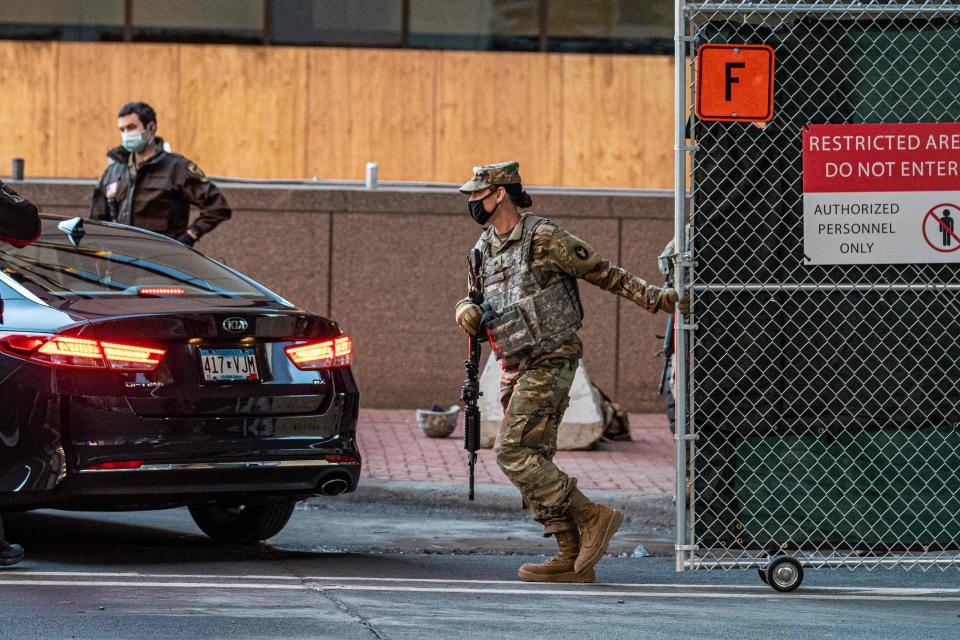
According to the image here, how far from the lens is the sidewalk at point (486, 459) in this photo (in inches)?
408

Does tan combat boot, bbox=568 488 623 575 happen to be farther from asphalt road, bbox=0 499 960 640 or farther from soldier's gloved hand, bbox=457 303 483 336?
soldier's gloved hand, bbox=457 303 483 336

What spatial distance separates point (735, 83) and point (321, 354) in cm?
217

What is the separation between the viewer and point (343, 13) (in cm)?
1530

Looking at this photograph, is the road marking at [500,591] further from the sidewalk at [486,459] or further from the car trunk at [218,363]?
the sidewalk at [486,459]

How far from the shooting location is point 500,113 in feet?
50.6

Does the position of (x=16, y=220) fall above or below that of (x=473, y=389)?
above

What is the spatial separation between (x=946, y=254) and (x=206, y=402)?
3.20 m

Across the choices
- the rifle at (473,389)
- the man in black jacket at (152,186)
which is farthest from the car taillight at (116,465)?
the man in black jacket at (152,186)

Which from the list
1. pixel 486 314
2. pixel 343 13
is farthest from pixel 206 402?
pixel 343 13

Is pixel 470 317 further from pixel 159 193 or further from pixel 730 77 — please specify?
pixel 159 193

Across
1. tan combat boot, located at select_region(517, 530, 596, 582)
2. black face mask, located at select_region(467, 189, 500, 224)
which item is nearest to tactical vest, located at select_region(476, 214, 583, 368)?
black face mask, located at select_region(467, 189, 500, 224)

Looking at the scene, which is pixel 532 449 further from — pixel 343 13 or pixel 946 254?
pixel 343 13

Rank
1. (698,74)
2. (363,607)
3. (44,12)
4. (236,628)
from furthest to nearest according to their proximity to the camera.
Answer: (44,12) < (698,74) < (363,607) < (236,628)

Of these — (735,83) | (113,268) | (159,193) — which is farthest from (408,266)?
(735,83)
